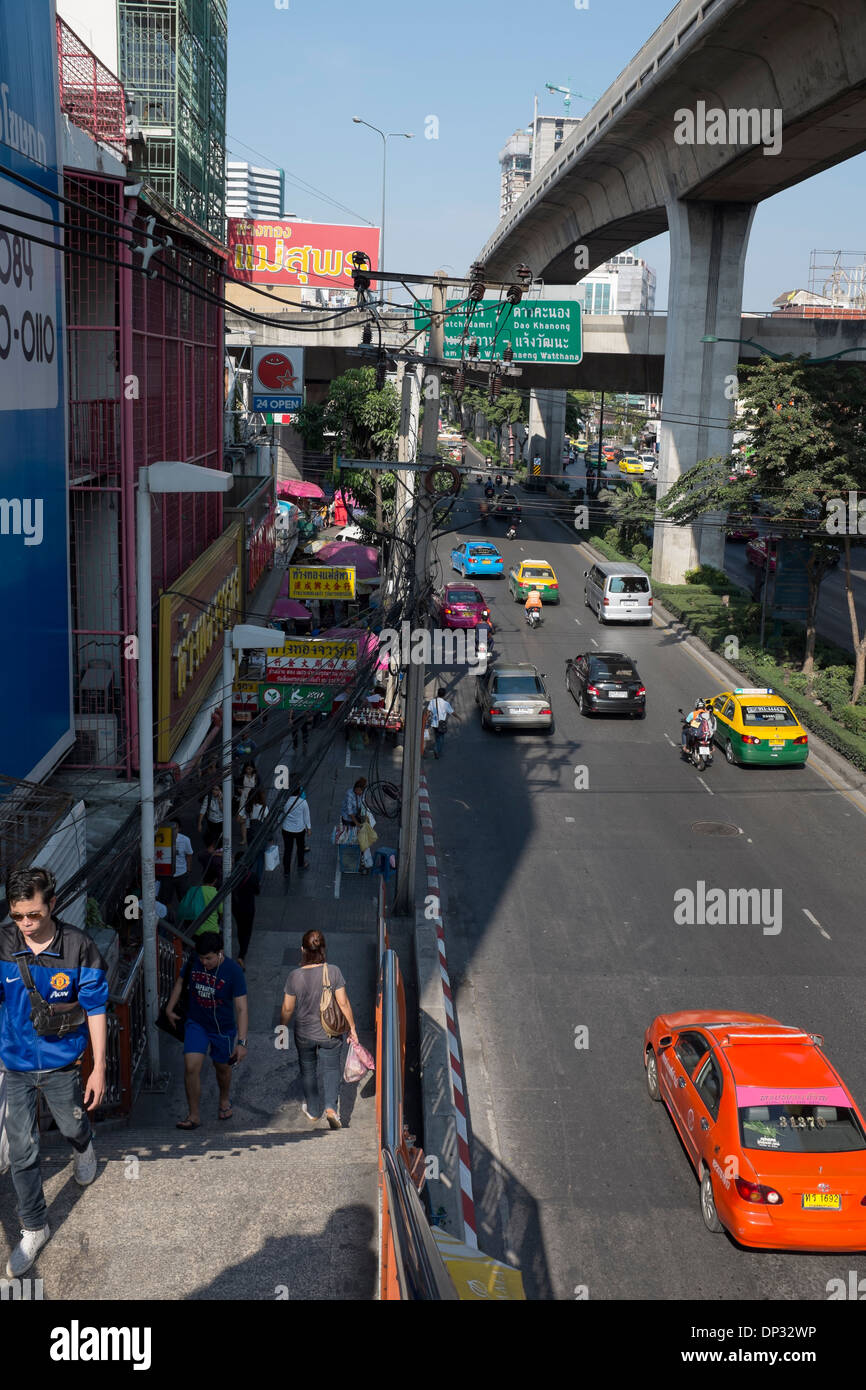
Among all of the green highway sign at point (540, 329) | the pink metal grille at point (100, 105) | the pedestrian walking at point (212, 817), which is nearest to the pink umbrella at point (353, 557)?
the green highway sign at point (540, 329)

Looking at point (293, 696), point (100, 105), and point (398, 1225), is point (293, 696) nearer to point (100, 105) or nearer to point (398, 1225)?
point (100, 105)

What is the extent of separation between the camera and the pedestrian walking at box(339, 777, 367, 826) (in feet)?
61.9

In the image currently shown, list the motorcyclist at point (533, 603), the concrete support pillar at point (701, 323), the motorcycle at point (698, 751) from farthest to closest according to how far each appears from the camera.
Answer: the concrete support pillar at point (701, 323) < the motorcyclist at point (533, 603) < the motorcycle at point (698, 751)

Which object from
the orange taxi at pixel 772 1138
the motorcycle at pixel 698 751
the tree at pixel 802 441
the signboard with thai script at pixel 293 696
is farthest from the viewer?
the tree at pixel 802 441

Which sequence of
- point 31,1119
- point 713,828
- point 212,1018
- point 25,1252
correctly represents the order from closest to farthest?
point 25,1252
point 31,1119
point 212,1018
point 713,828

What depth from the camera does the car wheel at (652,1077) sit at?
12.5 m

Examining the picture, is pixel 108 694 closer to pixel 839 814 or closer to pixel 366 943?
pixel 366 943

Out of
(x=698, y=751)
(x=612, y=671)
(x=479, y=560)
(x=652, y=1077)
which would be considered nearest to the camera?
(x=652, y=1077)

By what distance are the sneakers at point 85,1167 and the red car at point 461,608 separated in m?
29.2

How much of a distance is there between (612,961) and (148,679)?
8187mm

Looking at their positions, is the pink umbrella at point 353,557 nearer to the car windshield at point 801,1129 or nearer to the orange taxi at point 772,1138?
the orange taxi at point 772,1138

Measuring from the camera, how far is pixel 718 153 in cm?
3822

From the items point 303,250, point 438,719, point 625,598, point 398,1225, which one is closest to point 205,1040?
point 398,1225

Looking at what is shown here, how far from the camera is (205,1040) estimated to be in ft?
30.3
